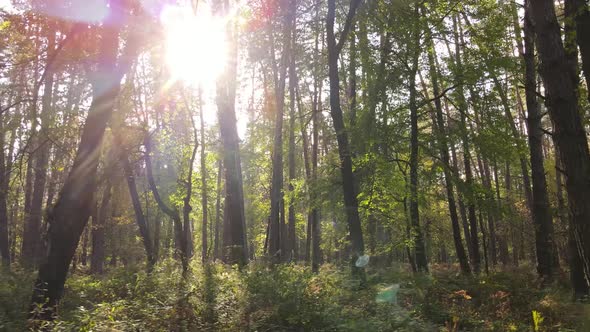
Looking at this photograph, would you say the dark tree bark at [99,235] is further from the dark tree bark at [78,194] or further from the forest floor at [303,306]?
the dark tree bark at [78,194]

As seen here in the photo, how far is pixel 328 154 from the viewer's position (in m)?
15.7

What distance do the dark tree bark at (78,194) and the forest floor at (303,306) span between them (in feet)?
2.26

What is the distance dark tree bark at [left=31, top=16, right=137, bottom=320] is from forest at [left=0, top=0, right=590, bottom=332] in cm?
3

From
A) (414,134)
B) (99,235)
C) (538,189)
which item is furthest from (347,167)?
(99,235)

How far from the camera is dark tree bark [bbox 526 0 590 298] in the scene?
211 inches

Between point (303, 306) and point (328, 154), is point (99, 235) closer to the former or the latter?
point (328, 154)

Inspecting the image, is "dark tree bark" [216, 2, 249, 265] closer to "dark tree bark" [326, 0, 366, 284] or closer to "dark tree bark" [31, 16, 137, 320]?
"dark tree bark" [326, 0, 366, 284]

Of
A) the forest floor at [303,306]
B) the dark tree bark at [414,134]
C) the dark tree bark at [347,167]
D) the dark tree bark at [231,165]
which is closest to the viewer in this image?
the forest floor at [303,306]

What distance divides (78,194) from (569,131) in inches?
316

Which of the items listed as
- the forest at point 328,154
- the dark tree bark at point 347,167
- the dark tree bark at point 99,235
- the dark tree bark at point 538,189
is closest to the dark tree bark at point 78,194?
the forest at point 328,154

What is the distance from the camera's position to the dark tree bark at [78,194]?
25.6 feet

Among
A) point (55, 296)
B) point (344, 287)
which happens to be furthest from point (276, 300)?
point (55, 296)

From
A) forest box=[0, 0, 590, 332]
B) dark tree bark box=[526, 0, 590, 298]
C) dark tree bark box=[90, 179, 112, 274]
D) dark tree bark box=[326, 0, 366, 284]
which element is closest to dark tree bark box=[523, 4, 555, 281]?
forest box=[0, 0, 590, 332]

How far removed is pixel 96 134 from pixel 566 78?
25.9 feet
